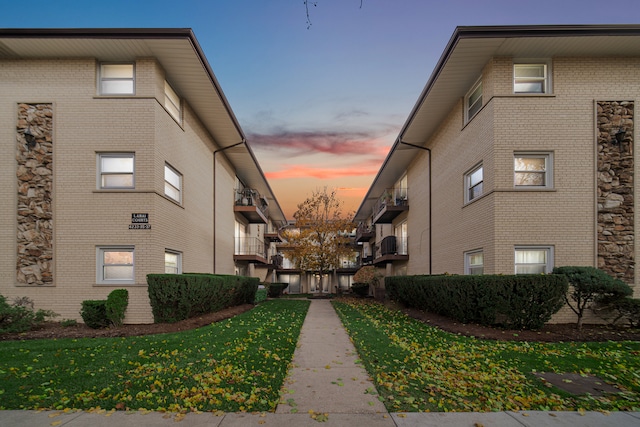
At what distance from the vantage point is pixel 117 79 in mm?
11977

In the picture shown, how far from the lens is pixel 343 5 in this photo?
14.5 ft

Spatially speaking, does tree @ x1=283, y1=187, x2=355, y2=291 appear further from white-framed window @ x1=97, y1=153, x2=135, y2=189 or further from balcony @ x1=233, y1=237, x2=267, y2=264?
white-framed window @ x1=97, y1=153, x2=135, y2=189

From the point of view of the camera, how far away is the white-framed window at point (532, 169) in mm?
11523

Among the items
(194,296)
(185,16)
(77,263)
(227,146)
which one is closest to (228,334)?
(194,296)

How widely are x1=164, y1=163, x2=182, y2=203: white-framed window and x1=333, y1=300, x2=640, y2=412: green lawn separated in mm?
7765

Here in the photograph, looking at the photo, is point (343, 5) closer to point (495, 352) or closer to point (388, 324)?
point (495, 352)

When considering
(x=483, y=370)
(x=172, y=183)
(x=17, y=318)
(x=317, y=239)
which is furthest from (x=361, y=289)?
(x=483, y=370)

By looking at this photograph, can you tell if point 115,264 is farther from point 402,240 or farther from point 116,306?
point 402,240

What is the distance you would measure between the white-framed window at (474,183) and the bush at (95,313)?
1165 cm

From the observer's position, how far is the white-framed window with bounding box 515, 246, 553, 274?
11.2m

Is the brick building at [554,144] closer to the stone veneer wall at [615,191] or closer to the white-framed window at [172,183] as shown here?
the stone veneer wall at [615,191]

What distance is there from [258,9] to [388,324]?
30.2ft

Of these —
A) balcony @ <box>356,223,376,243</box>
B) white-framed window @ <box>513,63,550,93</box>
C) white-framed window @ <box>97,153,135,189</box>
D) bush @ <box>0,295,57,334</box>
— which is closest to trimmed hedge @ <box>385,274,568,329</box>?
white-framed window @ <box>513,63,550,93</box>

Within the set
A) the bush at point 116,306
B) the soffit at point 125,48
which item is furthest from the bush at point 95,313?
the soffit at point 125,48
